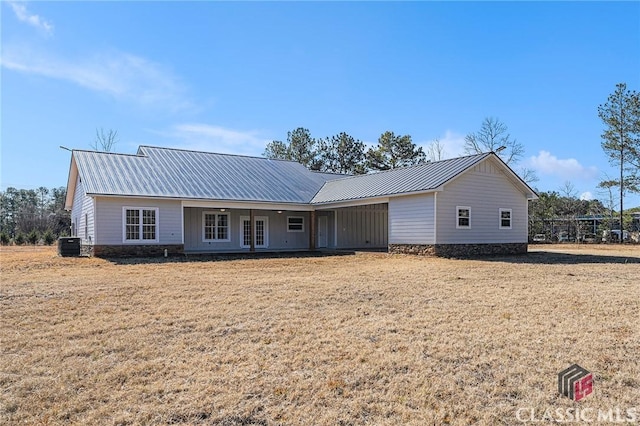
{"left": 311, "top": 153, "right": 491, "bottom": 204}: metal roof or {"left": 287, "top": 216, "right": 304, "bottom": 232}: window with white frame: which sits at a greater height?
{"left": 311, "top": 153, "right": 491, "bottom": 204}: metal roof

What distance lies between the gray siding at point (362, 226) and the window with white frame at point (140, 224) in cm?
975

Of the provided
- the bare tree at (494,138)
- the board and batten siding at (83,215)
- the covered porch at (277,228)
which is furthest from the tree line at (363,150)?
the board and batten siding at (83,215)

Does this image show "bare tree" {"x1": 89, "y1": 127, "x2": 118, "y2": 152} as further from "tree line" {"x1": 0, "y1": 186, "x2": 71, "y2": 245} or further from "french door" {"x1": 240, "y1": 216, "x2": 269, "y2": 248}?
"french door" {"x1": 240, "y1": 216, "x2": 269, "y2": 248}

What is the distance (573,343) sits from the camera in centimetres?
539

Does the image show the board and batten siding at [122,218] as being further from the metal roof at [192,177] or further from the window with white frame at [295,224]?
the window with white frame at [295,224]

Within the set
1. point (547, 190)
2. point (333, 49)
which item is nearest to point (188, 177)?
point (333, 49)

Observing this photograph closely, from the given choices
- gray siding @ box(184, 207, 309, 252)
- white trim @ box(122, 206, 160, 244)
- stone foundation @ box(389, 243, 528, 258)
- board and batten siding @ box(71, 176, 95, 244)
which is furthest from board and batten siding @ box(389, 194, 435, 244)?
board and batten siding @ box(71, 176, 95, 244)

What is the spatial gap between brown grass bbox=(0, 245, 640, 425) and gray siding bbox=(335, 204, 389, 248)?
48.0 ft

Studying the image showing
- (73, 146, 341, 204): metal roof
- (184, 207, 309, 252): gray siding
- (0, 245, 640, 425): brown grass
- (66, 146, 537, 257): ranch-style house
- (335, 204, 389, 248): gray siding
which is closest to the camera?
(0, 245, 640, 425): brown grass

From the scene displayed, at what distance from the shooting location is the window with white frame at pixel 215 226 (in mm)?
21609

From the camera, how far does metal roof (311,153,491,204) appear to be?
1780 cm

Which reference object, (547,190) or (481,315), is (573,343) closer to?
(481,315)

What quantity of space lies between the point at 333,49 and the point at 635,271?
38.3 feet

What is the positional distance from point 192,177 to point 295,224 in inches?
238
